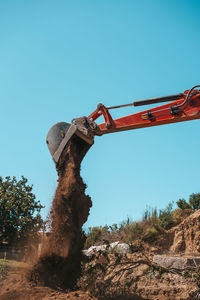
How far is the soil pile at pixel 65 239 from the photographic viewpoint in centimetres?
609

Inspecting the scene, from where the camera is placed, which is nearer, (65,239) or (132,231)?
(65,239)

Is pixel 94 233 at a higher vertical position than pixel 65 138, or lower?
lower

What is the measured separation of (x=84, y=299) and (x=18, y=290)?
132 cm

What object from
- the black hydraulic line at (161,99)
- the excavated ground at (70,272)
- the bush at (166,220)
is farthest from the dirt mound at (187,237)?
the black hydraulic line at (161,99)

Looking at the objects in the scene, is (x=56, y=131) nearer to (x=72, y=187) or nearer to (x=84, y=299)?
(x=72, y=187)

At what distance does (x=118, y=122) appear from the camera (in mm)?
7035

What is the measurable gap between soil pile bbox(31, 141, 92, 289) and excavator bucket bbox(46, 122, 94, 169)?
50 cm

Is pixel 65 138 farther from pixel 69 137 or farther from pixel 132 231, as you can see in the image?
pixel 132 231

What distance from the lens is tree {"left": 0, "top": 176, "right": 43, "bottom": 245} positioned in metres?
15.1

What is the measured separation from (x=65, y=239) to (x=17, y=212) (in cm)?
1044

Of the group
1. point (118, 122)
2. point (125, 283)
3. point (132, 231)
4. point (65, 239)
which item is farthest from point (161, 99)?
point (132, 231)

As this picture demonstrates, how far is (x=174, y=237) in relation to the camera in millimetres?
12148

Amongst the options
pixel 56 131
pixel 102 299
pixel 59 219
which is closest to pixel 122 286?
pixel 102 299

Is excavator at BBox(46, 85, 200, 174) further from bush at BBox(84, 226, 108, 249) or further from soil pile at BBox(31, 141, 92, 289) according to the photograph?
bush at BBox(84, 226, 108, 249)
